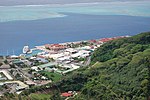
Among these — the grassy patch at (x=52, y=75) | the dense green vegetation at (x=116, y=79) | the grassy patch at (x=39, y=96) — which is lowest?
the grassy patch at (x=52, y=75)

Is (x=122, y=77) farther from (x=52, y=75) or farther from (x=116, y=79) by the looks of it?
(x=52, y=75)

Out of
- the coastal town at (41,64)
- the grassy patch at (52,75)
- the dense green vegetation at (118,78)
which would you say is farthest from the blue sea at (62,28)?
the dense green vegetation at (118,78)

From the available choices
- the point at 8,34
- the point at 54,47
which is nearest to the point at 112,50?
the point at 54,47

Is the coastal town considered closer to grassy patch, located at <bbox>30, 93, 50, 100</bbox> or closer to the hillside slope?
grassy patch, located at <bbox>30, 93, 50, 100</bbox>

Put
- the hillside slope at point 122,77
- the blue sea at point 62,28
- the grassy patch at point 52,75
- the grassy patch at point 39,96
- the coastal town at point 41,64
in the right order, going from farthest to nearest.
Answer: the blue sea at point 62,28
the grassy patch at point 52,75
the coastal town at point 41,64
the grassy patch at point 39,96
the hillside slope at point 122,77

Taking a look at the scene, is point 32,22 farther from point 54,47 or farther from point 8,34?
point 54,47

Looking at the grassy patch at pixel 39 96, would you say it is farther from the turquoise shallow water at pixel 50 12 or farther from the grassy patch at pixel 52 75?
the turquoise shallow water at pixel 50 12

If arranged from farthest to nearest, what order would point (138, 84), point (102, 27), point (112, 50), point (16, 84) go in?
point (102, 27)
point (112, 50)
point (16, 84)
point (138, 84)

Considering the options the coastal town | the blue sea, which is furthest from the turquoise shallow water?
the coastal town
